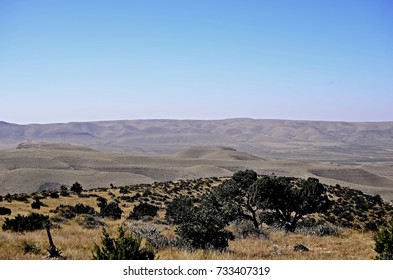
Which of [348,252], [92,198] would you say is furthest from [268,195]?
[92,198]

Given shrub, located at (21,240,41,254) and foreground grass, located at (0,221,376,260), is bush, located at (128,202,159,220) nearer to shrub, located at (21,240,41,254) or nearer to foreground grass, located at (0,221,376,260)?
foreground grass, located at (0,221,376,260)

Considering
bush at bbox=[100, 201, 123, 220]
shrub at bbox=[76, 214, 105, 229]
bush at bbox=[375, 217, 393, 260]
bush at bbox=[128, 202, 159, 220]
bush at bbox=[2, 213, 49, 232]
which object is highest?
bush at bbox=[375, 217, 393, 260]

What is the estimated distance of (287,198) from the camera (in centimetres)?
2108

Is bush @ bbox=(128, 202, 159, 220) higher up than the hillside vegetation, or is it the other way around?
the hillside vegetation

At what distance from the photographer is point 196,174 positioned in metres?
97.9

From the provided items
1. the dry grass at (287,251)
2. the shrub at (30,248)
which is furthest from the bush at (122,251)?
the shrub at (30,248)

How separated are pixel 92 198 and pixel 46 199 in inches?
162

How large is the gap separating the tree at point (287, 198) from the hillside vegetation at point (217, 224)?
6 cm

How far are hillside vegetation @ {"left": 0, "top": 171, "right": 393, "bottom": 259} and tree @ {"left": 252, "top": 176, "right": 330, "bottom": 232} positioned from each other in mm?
55

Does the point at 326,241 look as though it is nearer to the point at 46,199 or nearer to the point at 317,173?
the point at 46,199

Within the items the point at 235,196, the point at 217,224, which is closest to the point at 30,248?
the point at 217,224

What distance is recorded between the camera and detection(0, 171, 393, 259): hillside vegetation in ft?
34.8

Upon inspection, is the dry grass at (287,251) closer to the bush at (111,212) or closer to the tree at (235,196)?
the tree at (235,196)

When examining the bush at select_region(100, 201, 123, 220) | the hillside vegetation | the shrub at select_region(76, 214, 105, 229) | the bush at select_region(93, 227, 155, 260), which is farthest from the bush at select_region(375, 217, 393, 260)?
the bush at select_region(100, 201, 123, 220)
